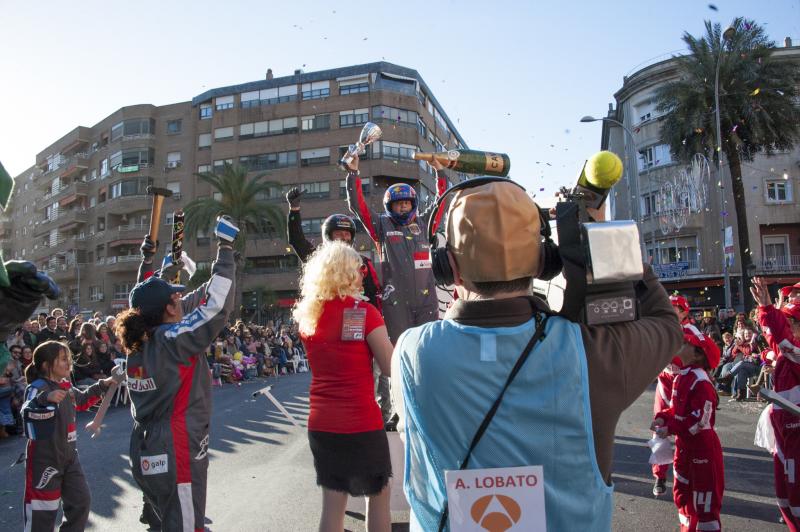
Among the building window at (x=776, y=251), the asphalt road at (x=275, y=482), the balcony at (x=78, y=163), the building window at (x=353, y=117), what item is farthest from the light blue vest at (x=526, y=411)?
the balcony at (x=78, y=163)

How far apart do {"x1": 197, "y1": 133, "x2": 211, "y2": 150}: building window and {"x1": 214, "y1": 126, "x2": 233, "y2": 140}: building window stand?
3.98 feet

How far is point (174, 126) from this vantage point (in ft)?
188

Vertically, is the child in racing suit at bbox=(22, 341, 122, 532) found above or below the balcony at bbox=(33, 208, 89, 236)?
below

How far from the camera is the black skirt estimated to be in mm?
3427

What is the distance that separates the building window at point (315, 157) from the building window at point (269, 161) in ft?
2.97

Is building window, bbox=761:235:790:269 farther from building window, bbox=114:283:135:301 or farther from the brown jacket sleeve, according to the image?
building window, bbox=114:283:135:301

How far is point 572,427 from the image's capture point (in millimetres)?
1627

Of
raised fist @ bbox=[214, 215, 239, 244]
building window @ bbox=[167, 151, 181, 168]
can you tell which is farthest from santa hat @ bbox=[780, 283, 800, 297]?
Answer: building window @ bbox=[167, 151, 181, 168]

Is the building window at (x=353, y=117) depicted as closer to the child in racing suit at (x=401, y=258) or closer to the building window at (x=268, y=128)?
the building window at (x=268, y=128)

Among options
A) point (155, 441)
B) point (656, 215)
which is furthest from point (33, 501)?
point (656, 215)

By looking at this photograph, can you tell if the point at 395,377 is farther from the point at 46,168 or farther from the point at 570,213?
the point at 46,168

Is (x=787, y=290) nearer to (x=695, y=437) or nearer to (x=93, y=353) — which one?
(x=695, y=437)

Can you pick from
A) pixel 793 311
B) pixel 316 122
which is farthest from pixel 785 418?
pixel 316 122

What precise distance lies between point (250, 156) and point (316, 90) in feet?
27.6
